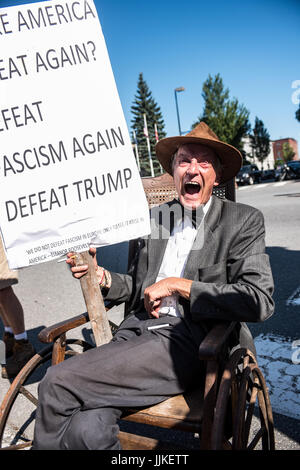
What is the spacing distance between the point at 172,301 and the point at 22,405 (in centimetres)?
176

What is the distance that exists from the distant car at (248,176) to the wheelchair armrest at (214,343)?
26622mm

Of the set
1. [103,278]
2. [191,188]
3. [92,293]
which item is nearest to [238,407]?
[92,293]

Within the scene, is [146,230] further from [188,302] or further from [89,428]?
[89,428]

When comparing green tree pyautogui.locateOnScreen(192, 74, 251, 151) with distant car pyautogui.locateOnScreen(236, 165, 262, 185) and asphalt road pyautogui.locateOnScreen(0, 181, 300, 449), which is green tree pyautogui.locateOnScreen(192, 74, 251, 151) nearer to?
distant car pyautogui.locateOnScreen(236, 165, 262, 185)

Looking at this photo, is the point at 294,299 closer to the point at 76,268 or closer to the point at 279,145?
the point at 76,268

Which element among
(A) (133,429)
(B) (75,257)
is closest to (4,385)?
(A) (133,429)

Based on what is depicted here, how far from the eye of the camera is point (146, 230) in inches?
77.4

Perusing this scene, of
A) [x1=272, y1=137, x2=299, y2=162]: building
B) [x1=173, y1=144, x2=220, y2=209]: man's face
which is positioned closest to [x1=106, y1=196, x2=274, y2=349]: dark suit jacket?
[x1=173, y1=144, x2=220, y2=209]: man's face

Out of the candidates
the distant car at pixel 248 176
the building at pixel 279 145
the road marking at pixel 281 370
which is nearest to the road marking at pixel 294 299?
the road marking at pixel 281 370

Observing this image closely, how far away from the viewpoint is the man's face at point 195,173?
2328 mm

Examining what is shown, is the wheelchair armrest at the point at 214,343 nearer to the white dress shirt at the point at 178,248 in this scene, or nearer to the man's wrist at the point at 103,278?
the white dress shirt at the point at 178,248

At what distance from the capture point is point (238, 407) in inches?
62.3

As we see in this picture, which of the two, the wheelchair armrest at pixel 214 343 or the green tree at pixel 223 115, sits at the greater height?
the green tree at pixel 223 115
